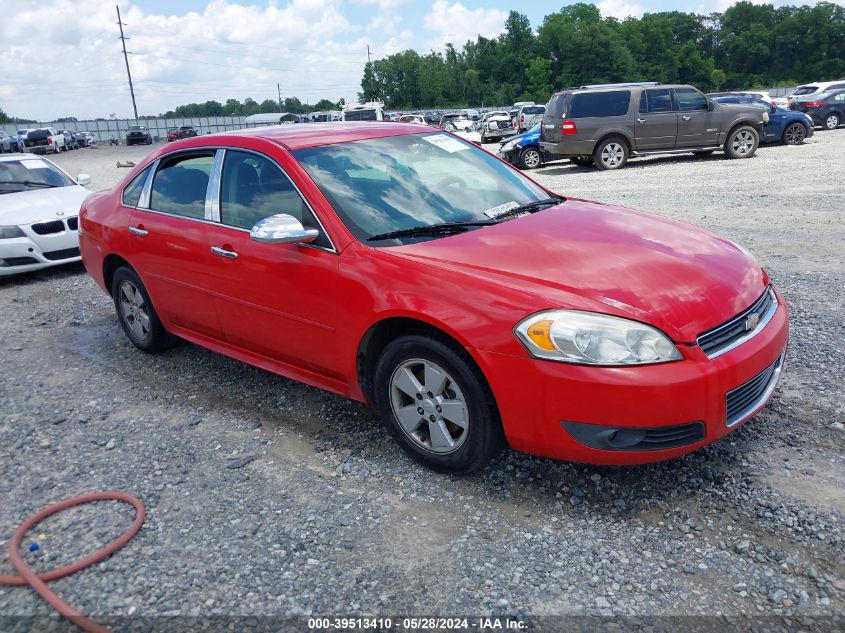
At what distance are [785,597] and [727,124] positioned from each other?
53.4ft

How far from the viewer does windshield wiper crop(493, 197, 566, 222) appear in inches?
154

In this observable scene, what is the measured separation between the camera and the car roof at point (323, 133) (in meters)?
4.12

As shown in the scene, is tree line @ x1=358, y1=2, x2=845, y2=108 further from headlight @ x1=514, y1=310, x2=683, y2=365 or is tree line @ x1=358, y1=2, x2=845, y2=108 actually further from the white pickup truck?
headlight @ x1=514, y1=310, x2=683, y2=365

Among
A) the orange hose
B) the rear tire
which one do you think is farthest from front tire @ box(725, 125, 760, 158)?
the orange hose

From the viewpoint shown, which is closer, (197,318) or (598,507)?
(598,507)

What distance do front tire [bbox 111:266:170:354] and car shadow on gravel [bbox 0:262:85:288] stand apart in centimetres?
366

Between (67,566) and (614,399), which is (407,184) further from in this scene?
(67,566)

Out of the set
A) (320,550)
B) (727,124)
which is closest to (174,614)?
(320,550)

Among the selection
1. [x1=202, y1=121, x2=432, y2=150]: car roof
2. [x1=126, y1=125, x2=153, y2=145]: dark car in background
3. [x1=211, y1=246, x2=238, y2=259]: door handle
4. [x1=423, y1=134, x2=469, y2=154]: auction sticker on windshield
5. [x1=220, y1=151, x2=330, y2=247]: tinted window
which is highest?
[x1=126, y1=125, x2=153, y2=145]: dark car in background

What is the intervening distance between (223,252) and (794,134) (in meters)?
19.8

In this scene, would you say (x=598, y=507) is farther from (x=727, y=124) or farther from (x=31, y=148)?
(x=31, y=148)

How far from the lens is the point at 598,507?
122 inches

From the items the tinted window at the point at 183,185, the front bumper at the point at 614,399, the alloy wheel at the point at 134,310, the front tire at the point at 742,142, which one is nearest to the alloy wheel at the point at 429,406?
the front bumper at the point at 614,399

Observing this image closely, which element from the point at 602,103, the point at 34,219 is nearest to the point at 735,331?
the point at 34,219
